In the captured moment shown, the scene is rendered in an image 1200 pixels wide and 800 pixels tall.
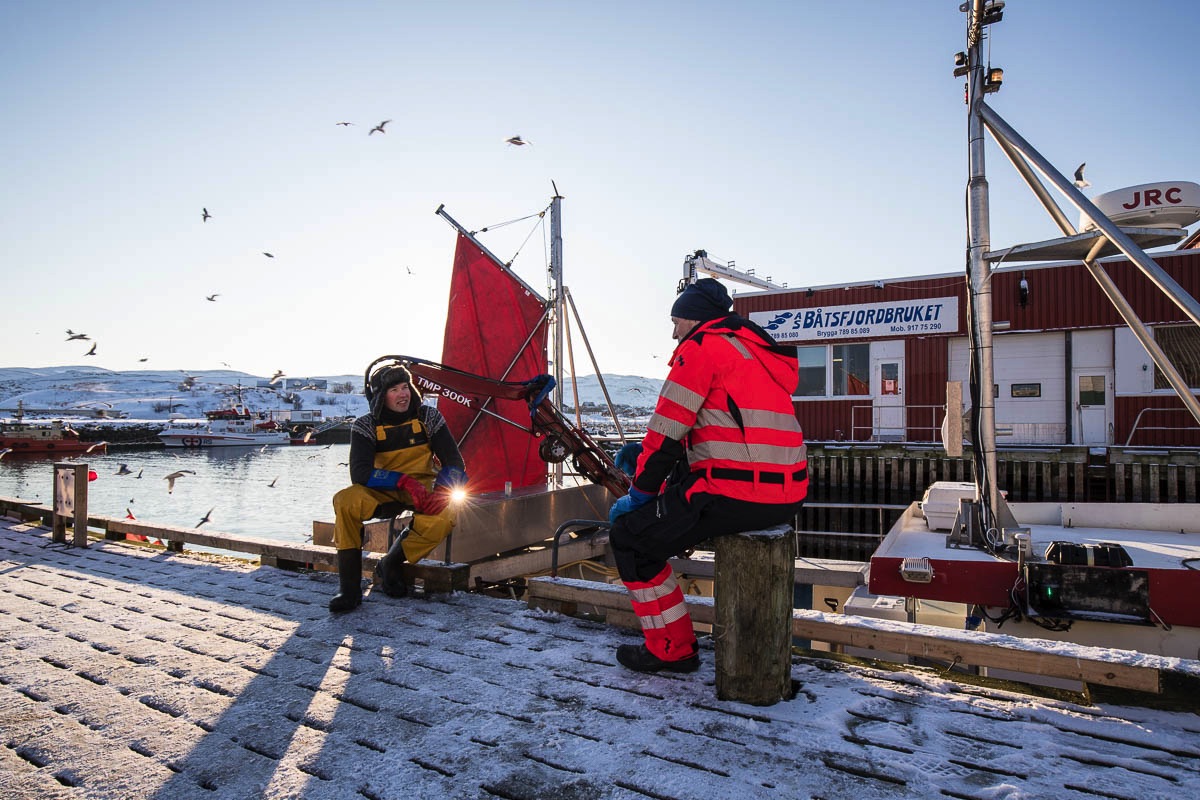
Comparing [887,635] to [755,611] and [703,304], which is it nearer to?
[755,611]

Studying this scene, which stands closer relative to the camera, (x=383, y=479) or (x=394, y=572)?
(x=383, y=479)

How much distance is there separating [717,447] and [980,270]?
5.00 metres

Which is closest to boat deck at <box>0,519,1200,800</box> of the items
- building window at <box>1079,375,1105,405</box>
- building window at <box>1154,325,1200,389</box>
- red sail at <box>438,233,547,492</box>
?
red sail at <box>438,233,547,492</box>

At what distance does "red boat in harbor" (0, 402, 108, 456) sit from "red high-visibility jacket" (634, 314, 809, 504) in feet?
194

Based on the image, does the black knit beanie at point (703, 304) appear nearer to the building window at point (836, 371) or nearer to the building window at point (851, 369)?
the building window at point (836, 371)

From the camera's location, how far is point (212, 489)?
35250mm

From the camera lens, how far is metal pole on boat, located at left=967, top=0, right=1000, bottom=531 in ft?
20.3

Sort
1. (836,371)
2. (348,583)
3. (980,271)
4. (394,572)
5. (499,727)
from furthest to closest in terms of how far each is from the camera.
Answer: (836,371)
(980,271)
(394,572)
(348,583)
(499,727)

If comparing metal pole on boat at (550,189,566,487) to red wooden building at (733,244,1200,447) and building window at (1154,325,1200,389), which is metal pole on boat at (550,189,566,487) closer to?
red wooden building at (733,244,1200,447)

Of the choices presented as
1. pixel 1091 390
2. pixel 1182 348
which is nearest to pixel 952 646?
pixel 1091 390

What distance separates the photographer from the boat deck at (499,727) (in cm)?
212

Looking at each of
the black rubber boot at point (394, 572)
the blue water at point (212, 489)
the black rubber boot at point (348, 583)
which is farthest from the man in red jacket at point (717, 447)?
the blue water at point (212, 489)

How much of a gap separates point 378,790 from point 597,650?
1401 mm

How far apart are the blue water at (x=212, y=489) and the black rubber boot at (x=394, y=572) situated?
1420 centimetres
